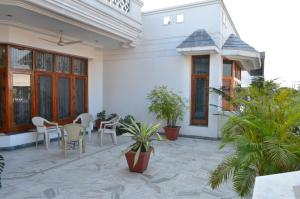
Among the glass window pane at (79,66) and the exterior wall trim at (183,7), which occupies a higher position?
the exterior wall trim at (183,7)

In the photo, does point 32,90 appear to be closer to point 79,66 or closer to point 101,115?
point 79,66

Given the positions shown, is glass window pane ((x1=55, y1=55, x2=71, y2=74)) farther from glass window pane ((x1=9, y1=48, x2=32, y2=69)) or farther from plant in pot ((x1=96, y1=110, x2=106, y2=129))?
plant in pot ((x1=96, y1=110, x2=106, y2=129))

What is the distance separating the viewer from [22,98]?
758 centimetres

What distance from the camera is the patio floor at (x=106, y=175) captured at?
4238mm

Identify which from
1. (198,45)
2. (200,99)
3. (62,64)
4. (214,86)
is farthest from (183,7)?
(62,64)

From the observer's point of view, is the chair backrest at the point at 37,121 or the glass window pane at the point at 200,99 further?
the glass window pane at the point at 200,99

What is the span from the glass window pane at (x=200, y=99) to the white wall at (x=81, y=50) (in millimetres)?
4544

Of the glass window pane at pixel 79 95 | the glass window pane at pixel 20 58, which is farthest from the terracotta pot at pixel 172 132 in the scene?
the glass window pane at pixel 20 58

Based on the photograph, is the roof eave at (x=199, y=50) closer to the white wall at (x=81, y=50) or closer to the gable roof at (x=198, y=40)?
the gable roof at (x=198, y=40)

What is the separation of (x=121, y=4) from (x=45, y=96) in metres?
4.17

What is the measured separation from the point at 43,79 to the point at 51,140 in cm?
218

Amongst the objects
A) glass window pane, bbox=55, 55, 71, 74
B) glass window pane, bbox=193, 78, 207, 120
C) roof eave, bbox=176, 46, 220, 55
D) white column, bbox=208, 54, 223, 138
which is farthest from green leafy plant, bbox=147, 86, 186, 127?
glass window pane, bbox=55, 55, 71, 74

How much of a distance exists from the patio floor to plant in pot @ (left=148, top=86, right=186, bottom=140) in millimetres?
1400

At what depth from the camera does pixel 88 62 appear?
34.3 ft
